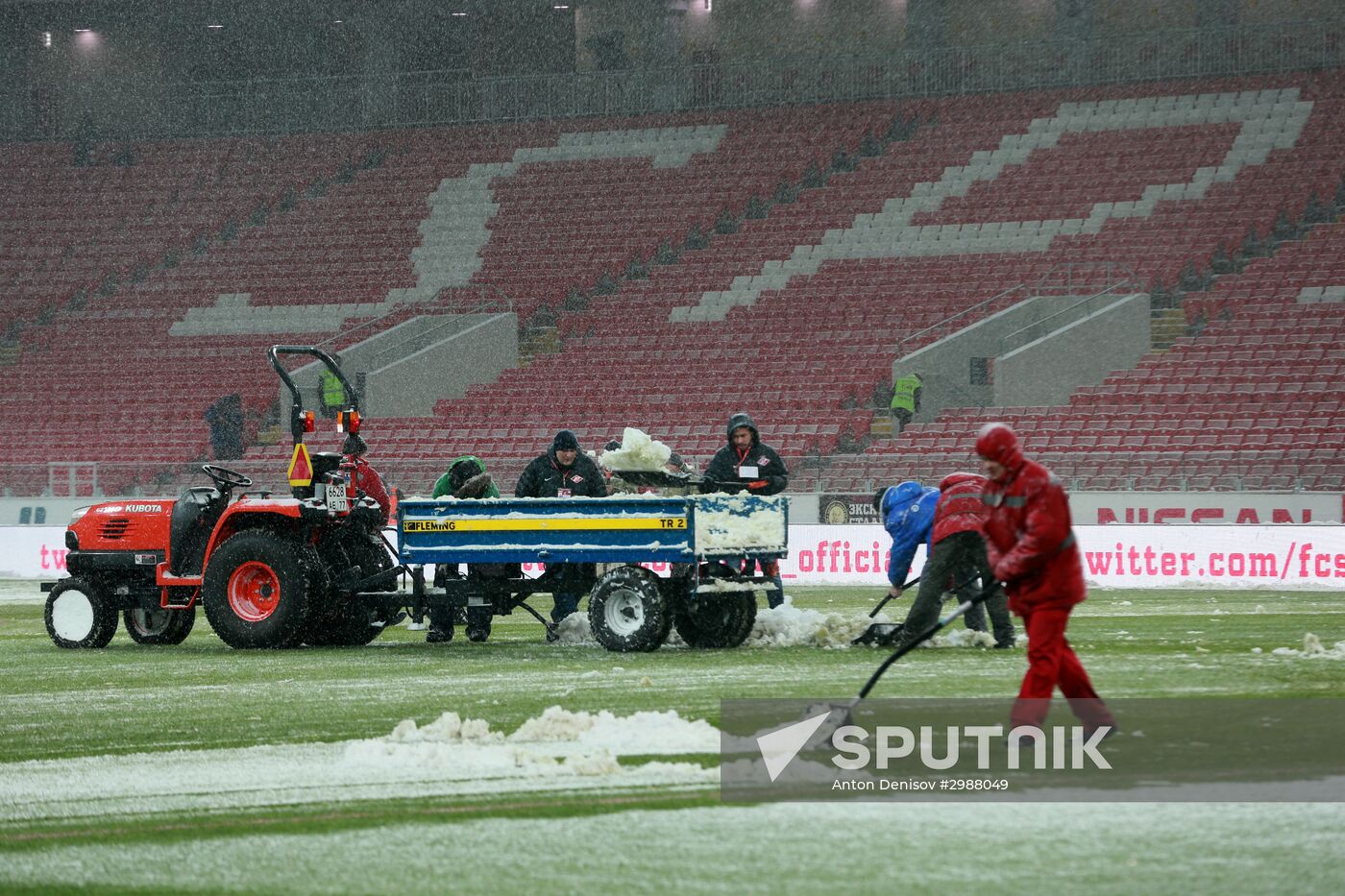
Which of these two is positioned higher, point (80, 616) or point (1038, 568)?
point (1038, 568)

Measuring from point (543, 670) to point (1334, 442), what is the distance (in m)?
17.9

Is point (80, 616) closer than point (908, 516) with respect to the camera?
No

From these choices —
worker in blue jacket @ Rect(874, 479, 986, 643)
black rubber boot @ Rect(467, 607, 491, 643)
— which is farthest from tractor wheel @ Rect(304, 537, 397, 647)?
worker in blue jacket @ Rect(874, 479, 986, 643)

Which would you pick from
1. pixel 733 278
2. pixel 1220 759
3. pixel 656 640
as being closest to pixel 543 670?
pixel 656 640

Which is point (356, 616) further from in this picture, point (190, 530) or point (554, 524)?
point (554, 524)

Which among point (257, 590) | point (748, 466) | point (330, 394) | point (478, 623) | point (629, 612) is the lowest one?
point (478, 623)

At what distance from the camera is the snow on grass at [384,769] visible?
24.2 feet

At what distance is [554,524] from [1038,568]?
654 centimetres

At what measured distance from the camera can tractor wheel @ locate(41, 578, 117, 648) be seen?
15.4 m

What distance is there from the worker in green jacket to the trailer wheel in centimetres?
101

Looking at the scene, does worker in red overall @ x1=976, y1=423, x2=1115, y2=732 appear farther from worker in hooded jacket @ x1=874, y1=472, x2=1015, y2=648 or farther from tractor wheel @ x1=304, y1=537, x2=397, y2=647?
tractor wheel @ x1=304, y1=537, x2=397, y2=647

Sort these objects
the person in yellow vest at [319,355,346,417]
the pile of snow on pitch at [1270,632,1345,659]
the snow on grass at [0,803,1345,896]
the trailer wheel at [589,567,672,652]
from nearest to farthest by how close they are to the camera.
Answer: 1. the snow on grass at [0,803,1345,896]
2. the pile of snow on pitch at [1270,632,1345,659]
3. the trailer wheel at [589,567,672,652]
4. the person in yellow vest at [319,355,346,417]

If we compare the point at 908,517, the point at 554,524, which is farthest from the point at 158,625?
the point at 908,517

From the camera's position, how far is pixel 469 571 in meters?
14.4
